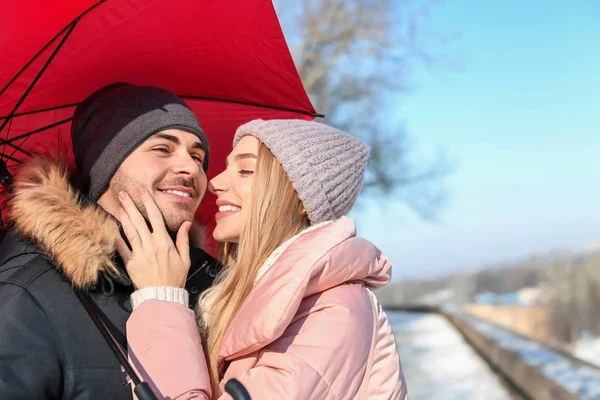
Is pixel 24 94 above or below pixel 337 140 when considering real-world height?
above

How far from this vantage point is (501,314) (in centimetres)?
7144

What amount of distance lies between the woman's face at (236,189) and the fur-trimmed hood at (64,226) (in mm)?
512

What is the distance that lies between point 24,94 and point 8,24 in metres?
0.48

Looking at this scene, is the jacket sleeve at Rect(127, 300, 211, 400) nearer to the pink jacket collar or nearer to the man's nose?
the pink jacket collar

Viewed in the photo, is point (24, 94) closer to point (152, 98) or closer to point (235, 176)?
point (152, 98)

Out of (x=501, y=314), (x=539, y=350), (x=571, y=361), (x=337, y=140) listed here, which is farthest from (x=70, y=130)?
(x=501, y=314)

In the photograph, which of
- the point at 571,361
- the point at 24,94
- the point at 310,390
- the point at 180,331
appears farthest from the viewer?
the point at 571,361

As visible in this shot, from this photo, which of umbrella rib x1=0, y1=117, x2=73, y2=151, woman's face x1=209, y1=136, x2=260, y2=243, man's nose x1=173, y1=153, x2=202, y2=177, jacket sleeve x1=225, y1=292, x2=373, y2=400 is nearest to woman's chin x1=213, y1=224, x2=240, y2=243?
woman's face x1=209, y1=136, x2=260, y2=243

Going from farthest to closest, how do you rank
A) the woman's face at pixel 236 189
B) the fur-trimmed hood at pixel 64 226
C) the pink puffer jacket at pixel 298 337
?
the woman's face at pixel 236 189
the fur-trimmed hood at pixel 64 226
the pink puffer jacket at pixel 298 337

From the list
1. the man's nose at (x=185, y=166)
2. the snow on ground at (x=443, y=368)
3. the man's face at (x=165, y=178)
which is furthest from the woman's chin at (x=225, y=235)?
the snow on ground at (x=443, y=368)

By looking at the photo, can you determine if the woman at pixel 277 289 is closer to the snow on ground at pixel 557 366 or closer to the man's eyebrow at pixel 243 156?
the man's eyebrow at pixel 243 156

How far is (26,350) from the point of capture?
2.21 m

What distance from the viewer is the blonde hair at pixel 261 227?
9.04 feet

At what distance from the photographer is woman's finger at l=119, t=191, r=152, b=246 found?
269 cm
